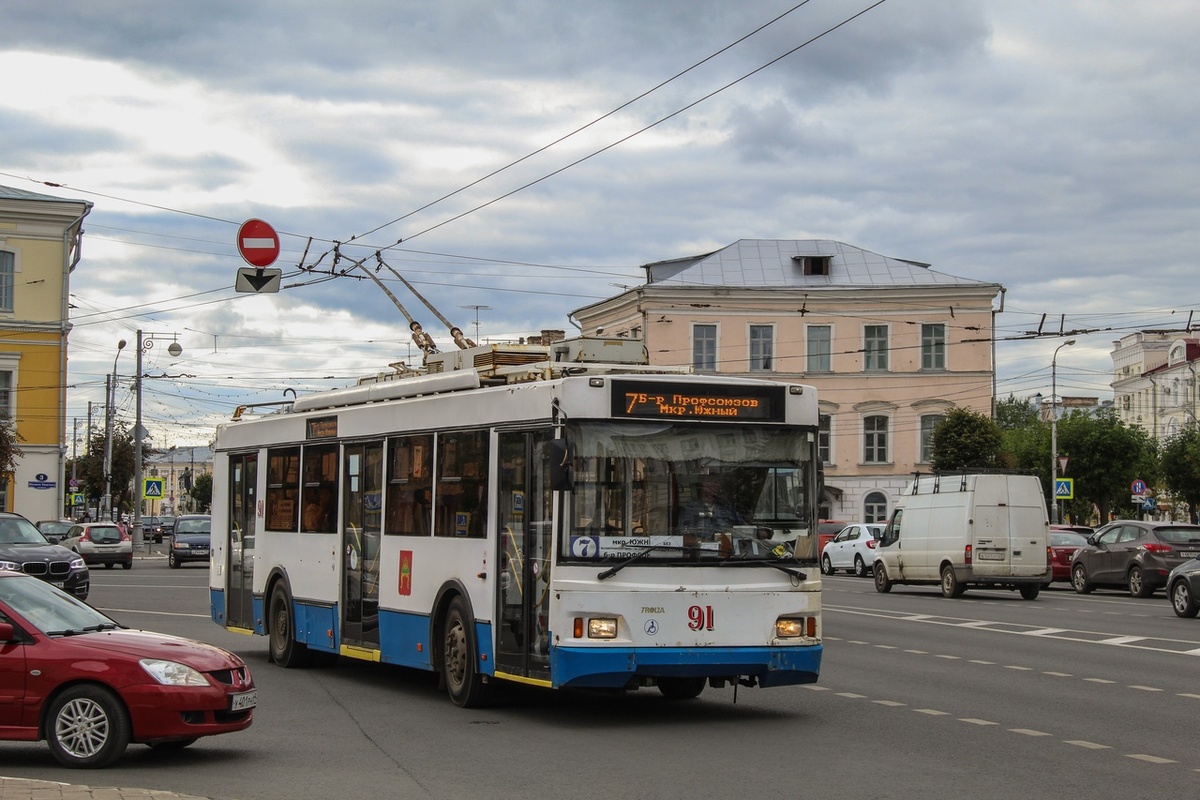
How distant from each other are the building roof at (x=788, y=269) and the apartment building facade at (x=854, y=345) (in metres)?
0.10

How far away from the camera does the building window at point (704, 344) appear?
70625mm

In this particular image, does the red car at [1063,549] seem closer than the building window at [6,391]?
Yes

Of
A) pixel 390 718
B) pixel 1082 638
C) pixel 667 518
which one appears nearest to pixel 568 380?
pixel 667 518

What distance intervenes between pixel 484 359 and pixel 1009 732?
19.2 feet

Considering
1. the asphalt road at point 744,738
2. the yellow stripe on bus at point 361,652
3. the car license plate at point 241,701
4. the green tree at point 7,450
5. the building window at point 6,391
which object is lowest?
the asphalt road at point 744,738

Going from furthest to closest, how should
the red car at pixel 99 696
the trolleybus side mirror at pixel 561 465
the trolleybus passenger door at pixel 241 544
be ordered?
the trolleybus passenger door at pixel 241 544
the trolleybus side mirror at pixel 561 465
the red car at pixel 99 696

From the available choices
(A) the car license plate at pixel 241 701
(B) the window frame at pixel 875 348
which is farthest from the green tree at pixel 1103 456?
(A) the car license plate at pixel 241 701

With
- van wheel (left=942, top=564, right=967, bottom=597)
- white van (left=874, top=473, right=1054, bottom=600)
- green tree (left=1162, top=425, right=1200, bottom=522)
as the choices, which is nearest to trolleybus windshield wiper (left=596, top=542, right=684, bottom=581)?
white van (left=874, top=473, right=1054, bottom=600)

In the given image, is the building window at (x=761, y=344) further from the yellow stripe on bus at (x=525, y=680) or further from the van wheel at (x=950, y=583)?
the yellow stripe on bus at (x=525, y=680)

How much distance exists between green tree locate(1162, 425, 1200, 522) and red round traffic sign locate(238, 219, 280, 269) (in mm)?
57044

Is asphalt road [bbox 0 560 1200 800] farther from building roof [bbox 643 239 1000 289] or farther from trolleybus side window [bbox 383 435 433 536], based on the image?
building roof [bbox 643 239 1000 289]

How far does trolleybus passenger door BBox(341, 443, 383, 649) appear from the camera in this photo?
1556 cm

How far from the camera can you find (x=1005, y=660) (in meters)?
18.4

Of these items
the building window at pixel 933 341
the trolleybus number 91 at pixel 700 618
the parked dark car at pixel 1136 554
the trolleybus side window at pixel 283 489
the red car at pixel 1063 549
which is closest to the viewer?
the trolleybus number 91 at pixel 700 618
